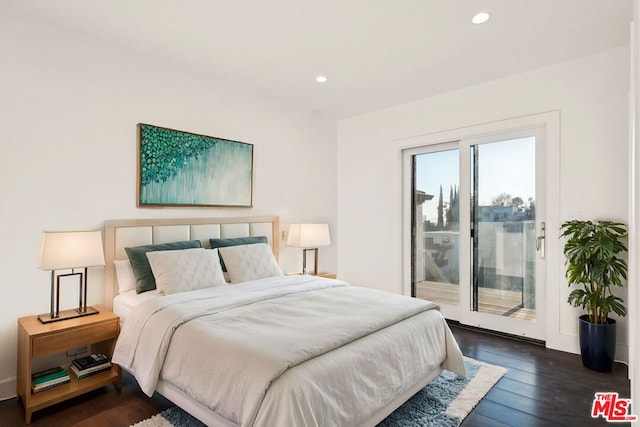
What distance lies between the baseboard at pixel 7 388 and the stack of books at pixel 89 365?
36cm

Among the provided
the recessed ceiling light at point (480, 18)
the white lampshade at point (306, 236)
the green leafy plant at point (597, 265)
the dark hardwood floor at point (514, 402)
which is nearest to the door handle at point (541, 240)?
the green leafy plant at point (597, 265)

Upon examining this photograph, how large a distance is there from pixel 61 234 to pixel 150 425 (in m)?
1.34

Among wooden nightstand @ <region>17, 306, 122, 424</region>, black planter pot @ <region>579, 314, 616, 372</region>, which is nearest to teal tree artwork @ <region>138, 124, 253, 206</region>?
wooden nightstand @ <region>17, 306, 122, 424</region>

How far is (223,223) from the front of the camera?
140 inches

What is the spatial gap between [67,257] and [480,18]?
3.26 m

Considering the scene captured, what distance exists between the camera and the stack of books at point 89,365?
2.38 m

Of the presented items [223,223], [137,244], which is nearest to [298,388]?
[137,244]

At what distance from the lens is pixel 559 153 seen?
124 inches

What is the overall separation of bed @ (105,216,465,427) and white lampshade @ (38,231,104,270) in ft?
1.20

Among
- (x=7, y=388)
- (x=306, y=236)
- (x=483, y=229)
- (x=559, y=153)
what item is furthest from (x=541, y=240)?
(x=7, y=388)

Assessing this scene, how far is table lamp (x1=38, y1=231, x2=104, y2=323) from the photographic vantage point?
226 centimetres

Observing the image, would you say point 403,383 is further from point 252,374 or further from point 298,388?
point 252,374

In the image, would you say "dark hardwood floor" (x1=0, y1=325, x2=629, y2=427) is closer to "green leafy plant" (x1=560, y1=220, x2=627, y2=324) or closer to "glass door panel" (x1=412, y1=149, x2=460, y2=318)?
"green leafy plant" (x1=560, y1=220, x2=627, y2=324)

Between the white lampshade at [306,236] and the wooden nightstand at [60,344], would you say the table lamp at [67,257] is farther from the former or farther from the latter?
the white lampshade at [306,236]
